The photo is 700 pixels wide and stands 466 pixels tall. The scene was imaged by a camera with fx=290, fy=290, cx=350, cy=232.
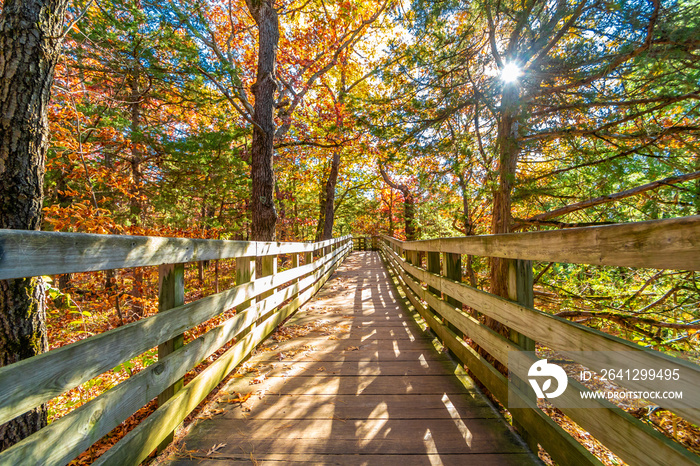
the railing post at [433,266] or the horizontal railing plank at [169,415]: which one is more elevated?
the railing post at [433,266]

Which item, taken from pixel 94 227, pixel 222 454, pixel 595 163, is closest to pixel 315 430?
pixel 222 454

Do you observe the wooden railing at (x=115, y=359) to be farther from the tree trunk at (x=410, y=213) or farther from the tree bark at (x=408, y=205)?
the tree bark at (x=408, y=205)

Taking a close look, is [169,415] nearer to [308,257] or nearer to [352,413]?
[352,413]

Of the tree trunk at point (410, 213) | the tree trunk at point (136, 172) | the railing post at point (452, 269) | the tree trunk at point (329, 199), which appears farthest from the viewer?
the tree trunk at point (329, 199)

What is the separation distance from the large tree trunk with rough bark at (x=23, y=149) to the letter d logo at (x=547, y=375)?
3.11 m

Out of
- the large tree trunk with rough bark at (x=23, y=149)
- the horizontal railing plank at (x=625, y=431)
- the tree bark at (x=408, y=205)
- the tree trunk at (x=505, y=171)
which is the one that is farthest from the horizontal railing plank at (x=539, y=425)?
the tree bark at (x=408, y=205)

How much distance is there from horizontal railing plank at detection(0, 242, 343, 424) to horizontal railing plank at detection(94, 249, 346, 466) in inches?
15.1

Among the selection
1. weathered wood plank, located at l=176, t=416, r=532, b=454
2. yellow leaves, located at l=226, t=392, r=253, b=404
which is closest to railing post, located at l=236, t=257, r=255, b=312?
yellow leaves, located at l=226, t=392, r=253, b=404

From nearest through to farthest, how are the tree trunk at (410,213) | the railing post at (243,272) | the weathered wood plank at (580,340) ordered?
the weathered wood plank at (580,340), the railing post at (243,272), the tree trunk at (410,213)

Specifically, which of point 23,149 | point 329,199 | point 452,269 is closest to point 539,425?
point 452,269

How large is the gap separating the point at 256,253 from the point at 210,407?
137 cm

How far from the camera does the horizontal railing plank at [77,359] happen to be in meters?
0.93

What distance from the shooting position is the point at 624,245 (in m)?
1.12

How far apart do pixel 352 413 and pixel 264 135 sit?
466 cm
